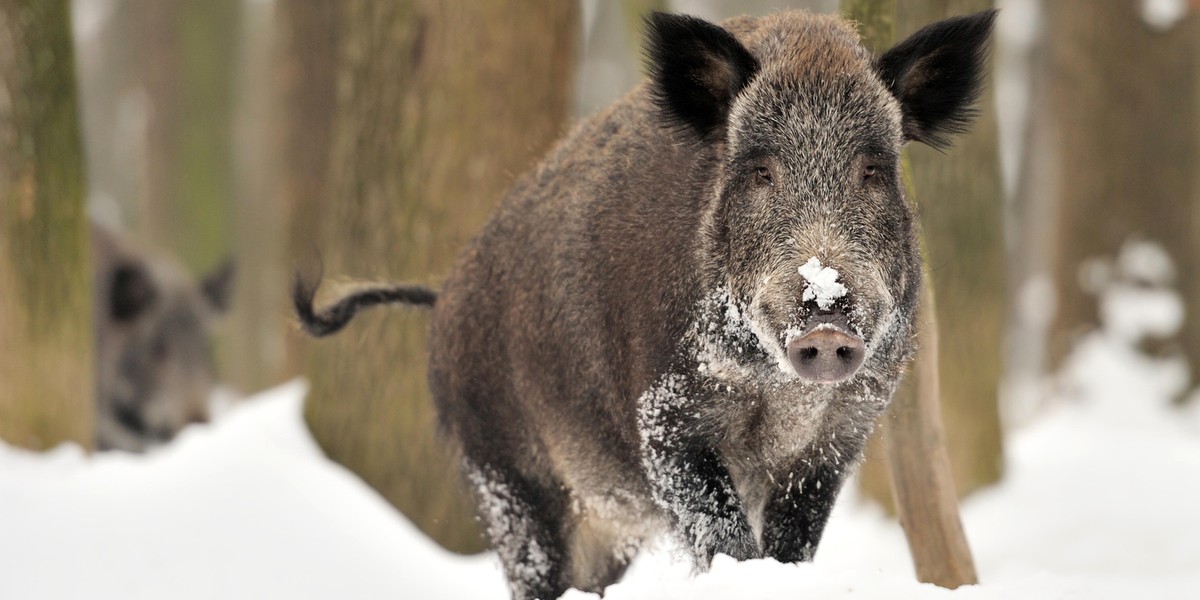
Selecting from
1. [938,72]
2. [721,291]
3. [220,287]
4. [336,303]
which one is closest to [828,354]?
[721,291]

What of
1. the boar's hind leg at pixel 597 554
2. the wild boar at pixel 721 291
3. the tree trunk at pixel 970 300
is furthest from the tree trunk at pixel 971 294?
the wild boar at pixel 721 291

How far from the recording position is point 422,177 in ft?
23.7

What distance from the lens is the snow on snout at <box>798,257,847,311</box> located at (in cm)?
383

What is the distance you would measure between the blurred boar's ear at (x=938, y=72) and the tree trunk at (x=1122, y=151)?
20.9 ft

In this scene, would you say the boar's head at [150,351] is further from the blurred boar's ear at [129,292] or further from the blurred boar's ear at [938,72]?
the blurred boar's ear at [938,72]

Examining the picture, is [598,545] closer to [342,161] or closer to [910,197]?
[910,197]

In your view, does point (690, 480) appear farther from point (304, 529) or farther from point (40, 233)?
point (40, 233)

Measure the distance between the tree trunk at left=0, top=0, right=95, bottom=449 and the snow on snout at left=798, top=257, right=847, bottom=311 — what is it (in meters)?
4.82

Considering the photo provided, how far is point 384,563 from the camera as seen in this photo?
6.57m

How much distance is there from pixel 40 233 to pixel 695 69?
4298 millimetres

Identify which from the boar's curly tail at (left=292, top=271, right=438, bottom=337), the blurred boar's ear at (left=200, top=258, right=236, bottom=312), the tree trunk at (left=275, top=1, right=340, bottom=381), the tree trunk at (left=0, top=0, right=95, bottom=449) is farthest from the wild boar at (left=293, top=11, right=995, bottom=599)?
the blurred boar's ear at (left=200, top=258, right=236, bottom=312)

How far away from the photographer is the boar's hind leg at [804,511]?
15.1ft

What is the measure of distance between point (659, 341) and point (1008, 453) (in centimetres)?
418

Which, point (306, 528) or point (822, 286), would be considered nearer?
point (822, 286)
